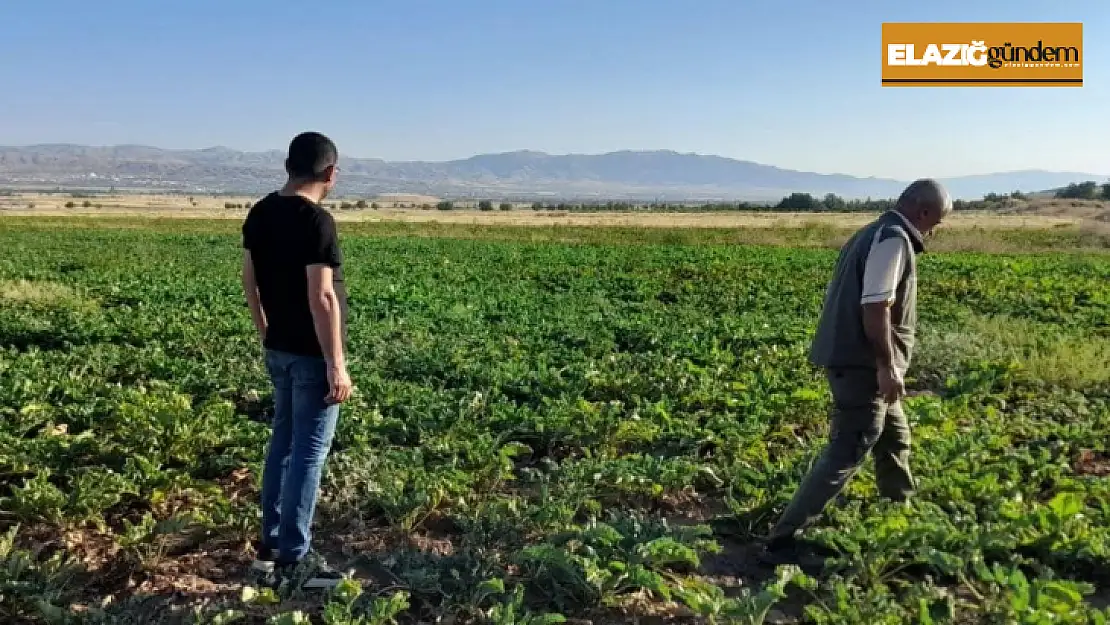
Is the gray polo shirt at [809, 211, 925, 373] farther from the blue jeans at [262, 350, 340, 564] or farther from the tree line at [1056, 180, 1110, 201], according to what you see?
the tree line at [1056, 180, 1110, 201]

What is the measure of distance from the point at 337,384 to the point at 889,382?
2620 millimetres

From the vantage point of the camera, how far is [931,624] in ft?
10.2

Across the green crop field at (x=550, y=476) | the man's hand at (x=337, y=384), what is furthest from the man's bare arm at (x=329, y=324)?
the green crop field at (x=550, y=476)

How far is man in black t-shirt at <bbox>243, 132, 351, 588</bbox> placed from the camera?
3.37 m

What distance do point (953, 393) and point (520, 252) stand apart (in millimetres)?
18376

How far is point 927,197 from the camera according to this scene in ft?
12.6

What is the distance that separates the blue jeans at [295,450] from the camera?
3564 mm

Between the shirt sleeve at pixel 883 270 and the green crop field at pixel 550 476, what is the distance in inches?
44.7

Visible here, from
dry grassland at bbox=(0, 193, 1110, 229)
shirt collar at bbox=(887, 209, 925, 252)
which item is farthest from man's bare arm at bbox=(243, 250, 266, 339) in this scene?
dry grassland at bbox=(0, 193, 1110, 229)

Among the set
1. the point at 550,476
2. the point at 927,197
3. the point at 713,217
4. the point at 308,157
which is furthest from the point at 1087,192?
the point at 308,157

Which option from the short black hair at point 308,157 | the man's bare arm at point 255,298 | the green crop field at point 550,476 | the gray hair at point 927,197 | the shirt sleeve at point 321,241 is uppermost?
the short black hair at point 308,157

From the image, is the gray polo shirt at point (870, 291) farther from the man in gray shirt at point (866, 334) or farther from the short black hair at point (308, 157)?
the short black hair at point (308, 157)

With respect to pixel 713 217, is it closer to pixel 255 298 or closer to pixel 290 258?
pixel 255 298

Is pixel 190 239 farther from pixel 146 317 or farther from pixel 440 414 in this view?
pixel 440 414
